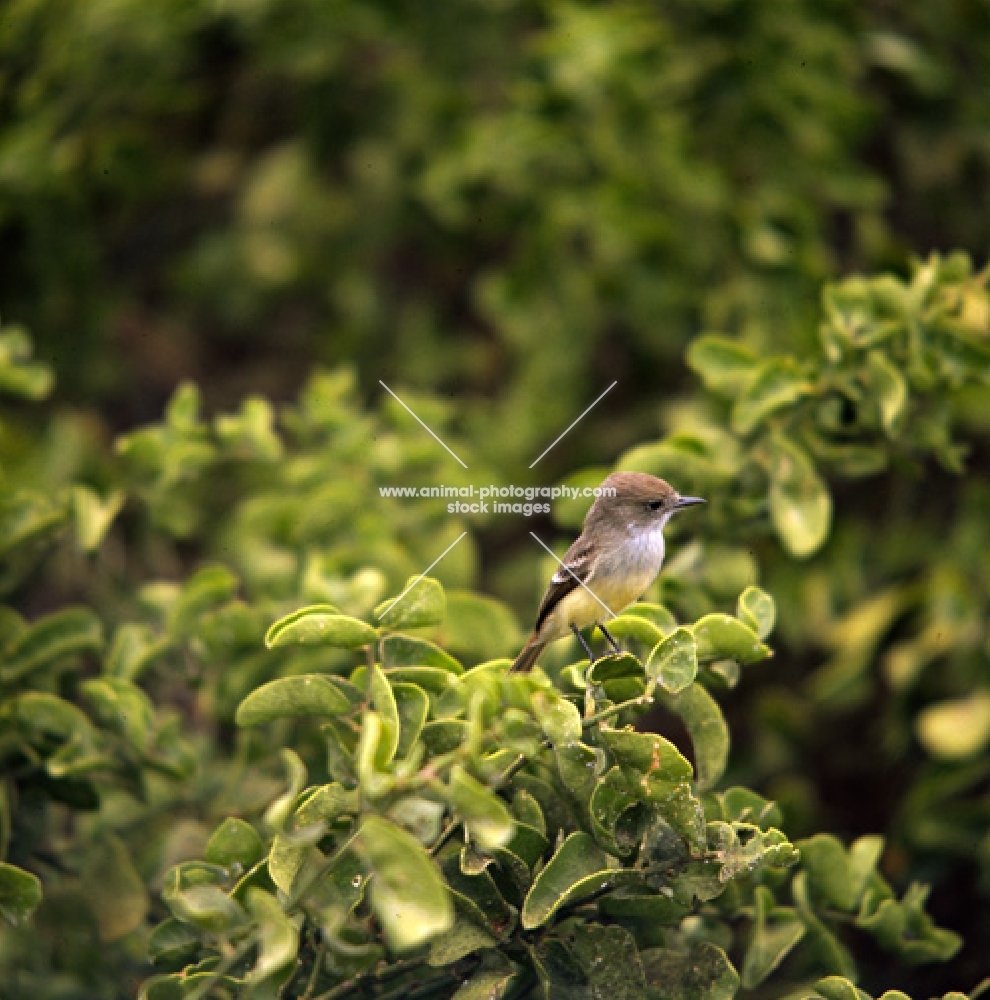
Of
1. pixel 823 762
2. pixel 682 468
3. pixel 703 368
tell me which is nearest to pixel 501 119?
pixel 703 368

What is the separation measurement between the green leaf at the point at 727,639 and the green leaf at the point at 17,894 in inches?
50.9

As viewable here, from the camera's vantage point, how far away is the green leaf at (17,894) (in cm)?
204

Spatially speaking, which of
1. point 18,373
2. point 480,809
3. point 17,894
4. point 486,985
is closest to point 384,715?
point 480,809

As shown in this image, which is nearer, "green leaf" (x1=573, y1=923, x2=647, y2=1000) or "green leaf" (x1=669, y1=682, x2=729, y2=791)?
"green leaf" (x1=573, y1=923, x2=647, y2=1000)

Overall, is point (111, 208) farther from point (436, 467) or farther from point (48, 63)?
point (436, 467)

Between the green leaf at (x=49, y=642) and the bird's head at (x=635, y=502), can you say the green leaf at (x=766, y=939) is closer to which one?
the bird's head at (x=635, y=502)

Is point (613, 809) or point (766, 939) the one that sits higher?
point (613, 809)

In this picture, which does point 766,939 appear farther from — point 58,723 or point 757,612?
point 58,723

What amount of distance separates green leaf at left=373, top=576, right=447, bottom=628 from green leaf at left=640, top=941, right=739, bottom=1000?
692mm

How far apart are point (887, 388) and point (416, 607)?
125 centimetres

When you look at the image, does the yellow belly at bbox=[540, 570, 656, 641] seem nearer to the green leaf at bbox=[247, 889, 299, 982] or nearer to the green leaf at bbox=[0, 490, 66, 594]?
the green leaf at bbox=[247, 889, 299, 982]

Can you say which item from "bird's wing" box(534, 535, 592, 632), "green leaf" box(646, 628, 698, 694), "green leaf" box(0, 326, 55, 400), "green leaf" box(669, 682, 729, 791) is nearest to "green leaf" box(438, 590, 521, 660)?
"bird's wing" box(534, 535, 592, 632)

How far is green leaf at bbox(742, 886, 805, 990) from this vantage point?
1998mm

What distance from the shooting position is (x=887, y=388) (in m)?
2.53
